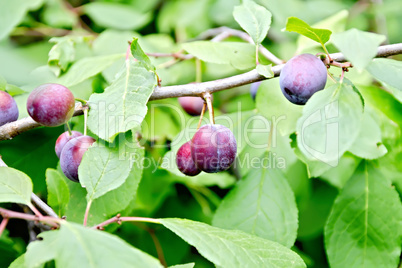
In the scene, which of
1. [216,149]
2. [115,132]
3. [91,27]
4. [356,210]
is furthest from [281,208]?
[91,27]

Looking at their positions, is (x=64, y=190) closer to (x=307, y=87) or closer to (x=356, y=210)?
(x=307, y=87)

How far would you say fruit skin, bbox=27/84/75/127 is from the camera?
970 mm

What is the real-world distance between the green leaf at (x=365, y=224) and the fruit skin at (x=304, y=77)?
0.55 meters

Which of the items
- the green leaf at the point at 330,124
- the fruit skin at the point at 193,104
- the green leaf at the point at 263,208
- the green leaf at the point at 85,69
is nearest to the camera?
the green leaf at the point at 330,124

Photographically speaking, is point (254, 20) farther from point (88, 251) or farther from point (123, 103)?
point (88, 251)

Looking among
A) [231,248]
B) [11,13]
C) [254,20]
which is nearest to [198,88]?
[254,20]

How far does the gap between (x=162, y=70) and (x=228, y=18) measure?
81 cm

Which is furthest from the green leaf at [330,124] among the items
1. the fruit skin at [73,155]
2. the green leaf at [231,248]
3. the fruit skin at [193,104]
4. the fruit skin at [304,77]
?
the fruit skin at [193,104]

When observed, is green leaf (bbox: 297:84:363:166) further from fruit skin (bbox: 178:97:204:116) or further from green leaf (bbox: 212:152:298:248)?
fruit skin (bbox: 178:97:204:116)

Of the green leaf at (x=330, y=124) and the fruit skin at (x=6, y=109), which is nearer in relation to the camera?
the green leaf at (x=330, y=124)

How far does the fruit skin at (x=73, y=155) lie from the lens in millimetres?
1030

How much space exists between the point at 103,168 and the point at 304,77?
0.52m

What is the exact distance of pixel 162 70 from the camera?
165 cm

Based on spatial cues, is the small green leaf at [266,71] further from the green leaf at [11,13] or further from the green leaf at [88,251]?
the green leaf at [11,13]
